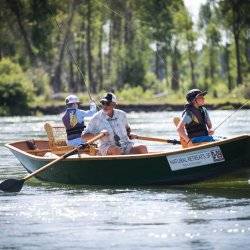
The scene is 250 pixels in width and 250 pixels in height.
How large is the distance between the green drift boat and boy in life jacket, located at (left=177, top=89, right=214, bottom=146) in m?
0.58

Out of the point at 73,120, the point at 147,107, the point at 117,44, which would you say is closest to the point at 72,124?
the point at 73,120

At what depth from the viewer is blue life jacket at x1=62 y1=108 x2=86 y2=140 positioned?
19.3m

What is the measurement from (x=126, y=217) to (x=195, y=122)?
3349 mm

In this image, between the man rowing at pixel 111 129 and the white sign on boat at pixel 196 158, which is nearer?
the white sign on boat at pixel 196 158

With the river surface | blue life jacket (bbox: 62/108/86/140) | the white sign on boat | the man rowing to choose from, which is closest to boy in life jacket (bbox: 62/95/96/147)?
blue life jacket (bbox: 62/108/86/140)

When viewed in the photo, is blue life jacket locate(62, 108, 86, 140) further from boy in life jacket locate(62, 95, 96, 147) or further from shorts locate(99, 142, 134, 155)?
shorts locate(99, 142, 134, 155)

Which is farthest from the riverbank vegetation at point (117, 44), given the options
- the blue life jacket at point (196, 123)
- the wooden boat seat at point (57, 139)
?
the blue life jacket at point (196, 123)

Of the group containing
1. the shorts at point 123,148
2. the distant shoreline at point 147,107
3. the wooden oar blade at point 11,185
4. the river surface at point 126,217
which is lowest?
the distant shoreline at point 147,107

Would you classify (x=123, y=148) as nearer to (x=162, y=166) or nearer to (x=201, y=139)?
(x=162, y=166)

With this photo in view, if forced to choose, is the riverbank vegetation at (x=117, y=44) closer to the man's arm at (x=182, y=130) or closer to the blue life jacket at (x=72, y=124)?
the blue life jacket at (x=72, y=124)

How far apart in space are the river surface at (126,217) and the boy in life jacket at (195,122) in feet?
2.87

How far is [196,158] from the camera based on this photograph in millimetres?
15883

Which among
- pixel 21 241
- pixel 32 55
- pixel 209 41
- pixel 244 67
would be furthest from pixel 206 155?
pixel 209 41

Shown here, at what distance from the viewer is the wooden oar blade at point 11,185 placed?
672 inches
